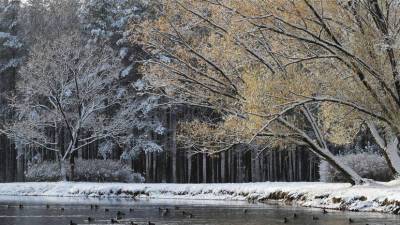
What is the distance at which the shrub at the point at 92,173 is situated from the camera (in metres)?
46.9

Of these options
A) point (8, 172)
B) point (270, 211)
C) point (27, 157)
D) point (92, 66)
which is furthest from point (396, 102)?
point (8, 172)

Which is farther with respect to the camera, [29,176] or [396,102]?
[29,176]

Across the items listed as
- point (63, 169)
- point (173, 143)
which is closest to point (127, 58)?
point (173, 143)

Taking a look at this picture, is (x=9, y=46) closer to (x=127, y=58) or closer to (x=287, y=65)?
(x=127, y=58)

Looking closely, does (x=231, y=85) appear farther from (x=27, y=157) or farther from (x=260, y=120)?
(x=27, y=157)

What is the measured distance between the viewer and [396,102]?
70.9ft

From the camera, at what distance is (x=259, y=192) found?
105 ft

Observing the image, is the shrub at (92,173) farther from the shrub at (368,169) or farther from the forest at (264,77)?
the shrub at (368,169)

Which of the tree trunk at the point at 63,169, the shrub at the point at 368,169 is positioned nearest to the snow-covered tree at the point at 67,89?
the tree trunk at the point at 63,169

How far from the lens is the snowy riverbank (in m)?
Answer: 23.5

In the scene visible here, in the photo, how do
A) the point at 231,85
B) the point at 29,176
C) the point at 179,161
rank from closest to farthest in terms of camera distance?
the point at 231,85
the point at 29,176
the point at 179,161

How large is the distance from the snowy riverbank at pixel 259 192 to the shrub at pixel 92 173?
421 centimetres

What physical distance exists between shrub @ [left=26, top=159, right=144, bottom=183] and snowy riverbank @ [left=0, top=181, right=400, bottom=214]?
13.8ft

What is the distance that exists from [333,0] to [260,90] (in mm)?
3773
